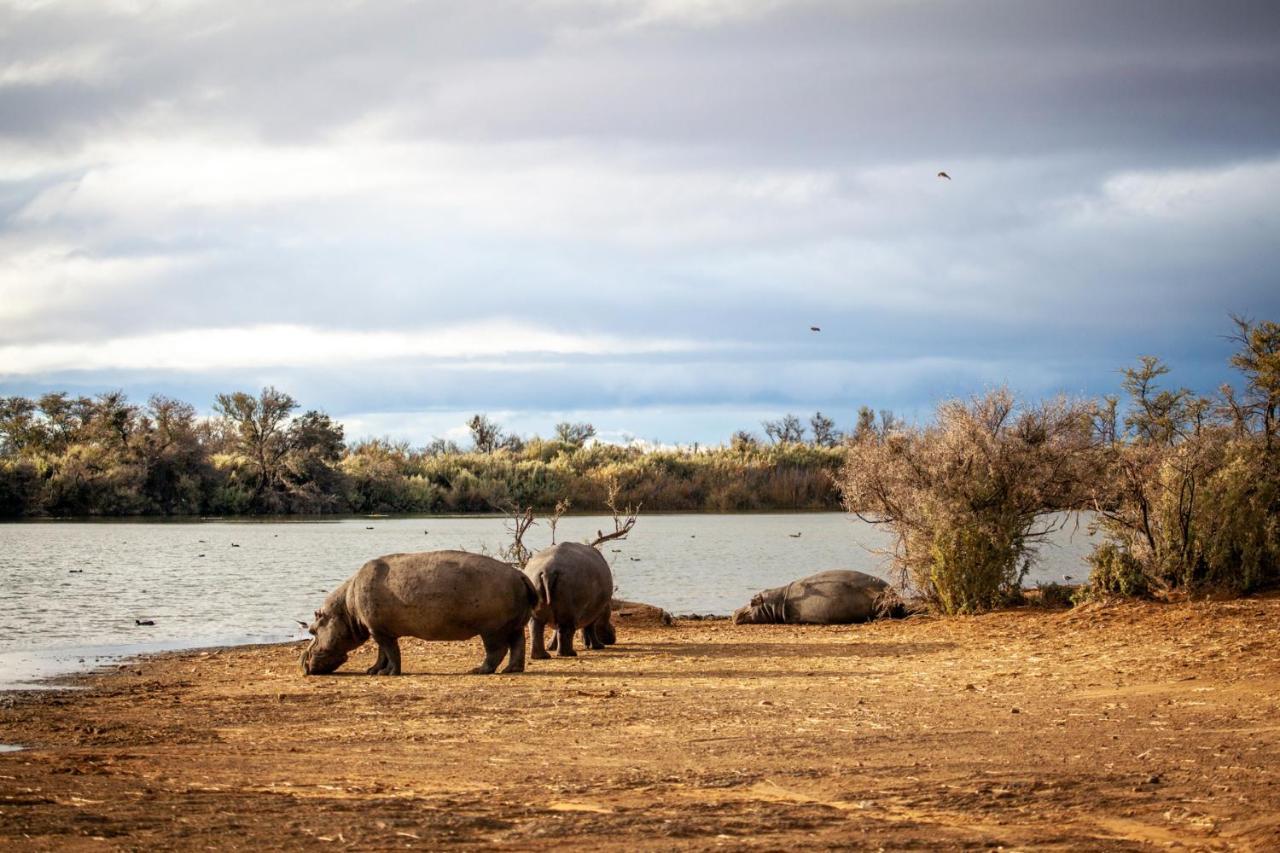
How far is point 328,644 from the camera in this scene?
1631 centimetres

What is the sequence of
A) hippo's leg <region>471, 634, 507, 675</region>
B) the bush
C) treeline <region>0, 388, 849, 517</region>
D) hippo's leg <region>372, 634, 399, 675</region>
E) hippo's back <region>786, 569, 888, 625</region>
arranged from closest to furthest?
hippo's leg <region>471, 634, 507, 675</region> < hippo's leg <region>372, 634, 399, 675</region> < the bush < hippo's back <region>786, 569, 888, 625</region> < treeline <region>0, 388, 849, 517</region>

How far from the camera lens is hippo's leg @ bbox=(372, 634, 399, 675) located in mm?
16188

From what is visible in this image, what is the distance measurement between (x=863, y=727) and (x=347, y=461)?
68.8m

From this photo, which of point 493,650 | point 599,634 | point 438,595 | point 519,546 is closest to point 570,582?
point 599,634

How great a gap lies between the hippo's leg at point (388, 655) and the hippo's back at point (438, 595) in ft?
0.64

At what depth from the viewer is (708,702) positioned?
12.7m

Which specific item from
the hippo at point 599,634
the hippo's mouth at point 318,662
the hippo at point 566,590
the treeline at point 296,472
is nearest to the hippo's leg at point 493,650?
the hippo at point 566,590

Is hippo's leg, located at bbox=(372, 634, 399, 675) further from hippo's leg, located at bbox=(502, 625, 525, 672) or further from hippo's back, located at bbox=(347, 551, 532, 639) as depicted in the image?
hippo's leg, located at bbox=(502, 625, 525, 672)

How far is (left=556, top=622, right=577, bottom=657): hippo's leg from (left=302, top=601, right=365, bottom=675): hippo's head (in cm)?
301

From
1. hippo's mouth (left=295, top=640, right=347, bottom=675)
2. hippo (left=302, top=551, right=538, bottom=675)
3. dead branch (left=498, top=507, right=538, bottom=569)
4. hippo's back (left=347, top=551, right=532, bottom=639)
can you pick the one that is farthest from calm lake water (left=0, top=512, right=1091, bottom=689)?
hippo's back (left=347, top=551, right=532, bottom=639)

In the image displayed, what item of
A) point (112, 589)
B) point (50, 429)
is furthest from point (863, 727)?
point (50, 429)

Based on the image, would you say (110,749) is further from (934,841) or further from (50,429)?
(50,429)

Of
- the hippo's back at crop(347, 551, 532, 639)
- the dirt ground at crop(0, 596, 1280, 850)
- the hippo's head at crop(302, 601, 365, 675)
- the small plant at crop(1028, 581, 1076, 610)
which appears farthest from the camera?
the small plant at crop(1028, 581, 1076, 610)

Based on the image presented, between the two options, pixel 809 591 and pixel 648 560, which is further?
pixel 648 560
